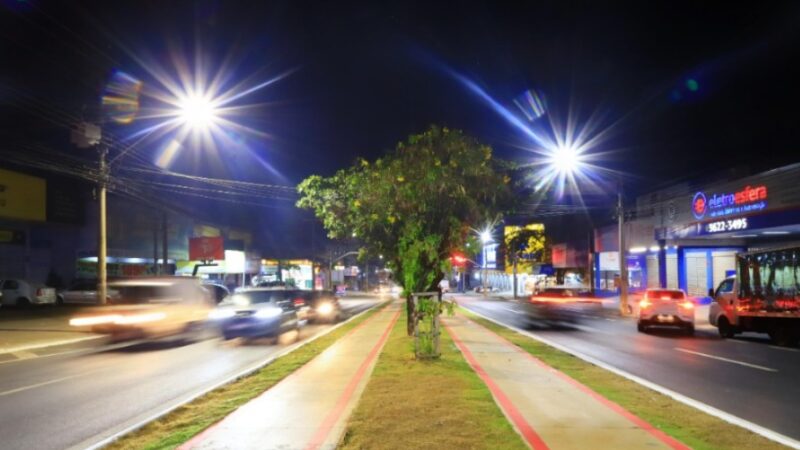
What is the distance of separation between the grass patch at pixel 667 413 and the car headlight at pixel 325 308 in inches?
629

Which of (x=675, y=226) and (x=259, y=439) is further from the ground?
(x=675, y=226)

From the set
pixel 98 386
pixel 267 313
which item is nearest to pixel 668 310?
pixel 267 313

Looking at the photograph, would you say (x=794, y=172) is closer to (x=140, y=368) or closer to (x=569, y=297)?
(x=569, y=297)

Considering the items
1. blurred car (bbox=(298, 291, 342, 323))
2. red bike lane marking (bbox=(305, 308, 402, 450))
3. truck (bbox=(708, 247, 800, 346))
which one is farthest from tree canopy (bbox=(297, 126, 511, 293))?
blurred car (bbox=(298, 291, 342, 323))

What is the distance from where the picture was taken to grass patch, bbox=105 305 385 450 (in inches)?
261

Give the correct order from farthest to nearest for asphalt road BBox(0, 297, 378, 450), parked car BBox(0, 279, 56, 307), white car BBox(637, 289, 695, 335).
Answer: parked car BBox(0, 279, 56, 307) < white car BBox(637, 289, 695, 335) < asphalt road BBox(0, 297, 378, 450)

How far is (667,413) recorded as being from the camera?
25.8ft

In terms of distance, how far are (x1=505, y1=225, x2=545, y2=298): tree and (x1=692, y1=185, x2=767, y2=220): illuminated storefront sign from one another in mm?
28921

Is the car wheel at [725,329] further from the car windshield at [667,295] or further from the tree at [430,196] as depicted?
the tree at [430,196]

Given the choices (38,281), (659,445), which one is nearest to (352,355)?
(659,445)

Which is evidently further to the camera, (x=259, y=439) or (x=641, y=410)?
(x=641, y=410)

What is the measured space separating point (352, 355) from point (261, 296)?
7195mm

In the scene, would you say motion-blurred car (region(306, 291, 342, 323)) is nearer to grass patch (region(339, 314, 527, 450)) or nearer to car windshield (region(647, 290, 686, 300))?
car windshield (region(647, 290, 686, 300))

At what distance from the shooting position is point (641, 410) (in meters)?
7.94
